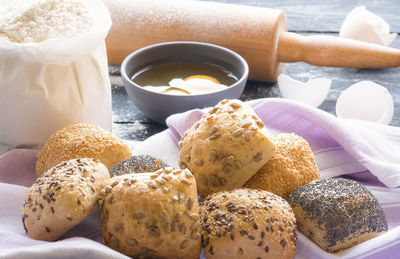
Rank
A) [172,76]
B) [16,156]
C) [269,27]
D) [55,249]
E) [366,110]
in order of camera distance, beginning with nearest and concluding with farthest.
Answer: [55,249] → [16,156] → [366,110] → [172,76] → [269,27]

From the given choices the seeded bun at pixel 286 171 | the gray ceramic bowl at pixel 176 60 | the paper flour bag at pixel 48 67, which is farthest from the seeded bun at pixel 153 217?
the gray ceramic bowl at pixel 176 60

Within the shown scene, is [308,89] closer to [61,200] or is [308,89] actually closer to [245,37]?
[245,37]

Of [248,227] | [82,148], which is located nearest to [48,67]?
[82,148]

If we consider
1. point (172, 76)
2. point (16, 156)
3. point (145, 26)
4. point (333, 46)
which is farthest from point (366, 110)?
point (16, 156)

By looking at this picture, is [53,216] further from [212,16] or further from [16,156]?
[212,16]

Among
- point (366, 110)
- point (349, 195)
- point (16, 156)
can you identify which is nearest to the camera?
point (349, 195)

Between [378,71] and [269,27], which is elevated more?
[269,27]

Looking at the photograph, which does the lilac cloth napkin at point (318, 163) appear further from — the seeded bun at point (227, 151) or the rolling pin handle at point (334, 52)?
the rolling pin handle at point (334, 52)

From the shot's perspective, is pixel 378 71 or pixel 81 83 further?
pixel 378 71
